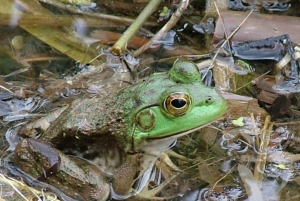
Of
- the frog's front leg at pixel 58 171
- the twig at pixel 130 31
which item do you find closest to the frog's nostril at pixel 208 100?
the frog's front leg at pixel 58 171

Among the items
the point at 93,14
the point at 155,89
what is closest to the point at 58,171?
the point at 155,89

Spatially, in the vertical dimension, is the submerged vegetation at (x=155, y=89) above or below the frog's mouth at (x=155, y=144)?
below

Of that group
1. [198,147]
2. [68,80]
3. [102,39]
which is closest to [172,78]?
[198,147]

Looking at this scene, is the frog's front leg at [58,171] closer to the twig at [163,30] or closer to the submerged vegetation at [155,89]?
the submerged vegetation at [155,89]

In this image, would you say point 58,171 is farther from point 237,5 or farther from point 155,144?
point 237,5

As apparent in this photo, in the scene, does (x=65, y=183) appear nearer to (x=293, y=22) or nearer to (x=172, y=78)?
(x=172, y=78)

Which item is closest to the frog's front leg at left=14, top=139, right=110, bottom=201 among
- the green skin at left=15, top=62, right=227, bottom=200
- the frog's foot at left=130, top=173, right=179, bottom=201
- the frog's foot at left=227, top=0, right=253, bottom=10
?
the green skin at left=15, top=62, right=227, bottom=200
